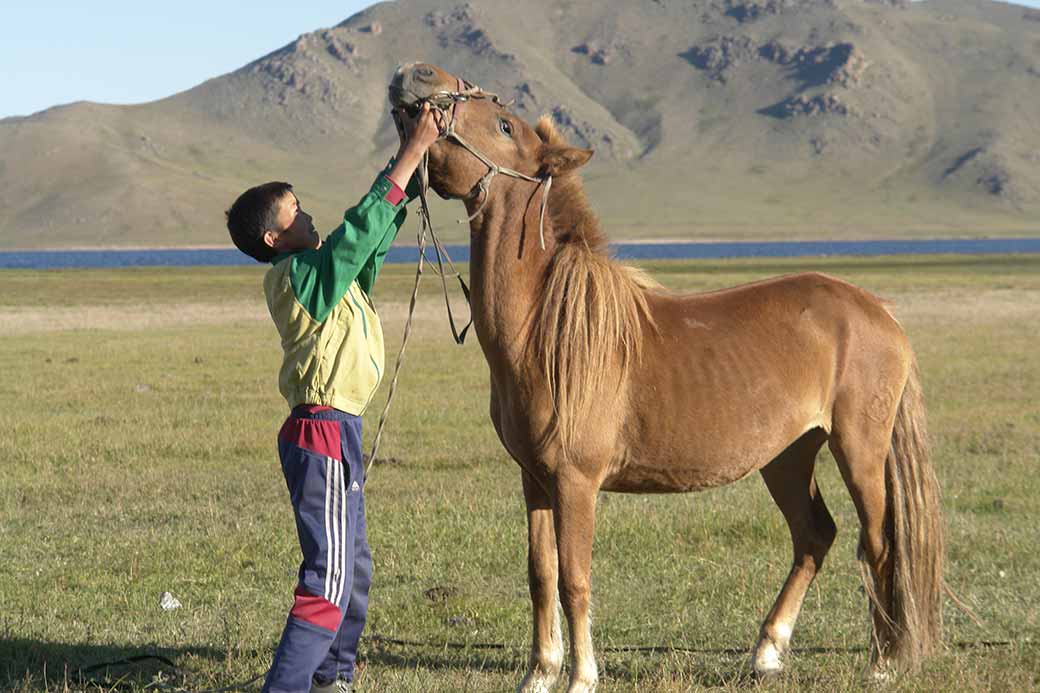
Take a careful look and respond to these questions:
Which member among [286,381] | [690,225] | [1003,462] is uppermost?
[286,381]

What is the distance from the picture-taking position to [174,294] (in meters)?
44.9

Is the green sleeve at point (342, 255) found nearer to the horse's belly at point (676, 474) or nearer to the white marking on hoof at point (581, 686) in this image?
the horse's belly at point (676, 474)

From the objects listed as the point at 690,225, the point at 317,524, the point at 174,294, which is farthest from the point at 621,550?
the point at 690,225

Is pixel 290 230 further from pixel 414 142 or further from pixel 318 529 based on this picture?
pixel 318 529

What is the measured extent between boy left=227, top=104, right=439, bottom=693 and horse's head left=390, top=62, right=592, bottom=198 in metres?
0.11

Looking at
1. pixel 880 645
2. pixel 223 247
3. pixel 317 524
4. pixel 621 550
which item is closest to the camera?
pixel 317 524

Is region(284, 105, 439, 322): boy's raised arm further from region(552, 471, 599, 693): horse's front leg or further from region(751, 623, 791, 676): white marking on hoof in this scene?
region(751, 623, 791, 676): white marking on hoof

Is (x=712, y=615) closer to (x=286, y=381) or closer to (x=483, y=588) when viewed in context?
(x=483, y=588)

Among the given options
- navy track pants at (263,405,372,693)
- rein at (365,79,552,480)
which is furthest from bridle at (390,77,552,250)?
navy track pants at (263,405,372,693)

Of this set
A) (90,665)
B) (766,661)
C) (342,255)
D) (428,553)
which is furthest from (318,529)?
(428,553)

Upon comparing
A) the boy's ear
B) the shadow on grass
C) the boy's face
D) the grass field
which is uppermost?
the boy's ear

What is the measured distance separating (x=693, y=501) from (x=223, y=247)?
164897 millimetres

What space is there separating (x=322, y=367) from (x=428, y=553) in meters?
3.68

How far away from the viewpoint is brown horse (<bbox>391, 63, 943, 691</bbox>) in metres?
5.01
